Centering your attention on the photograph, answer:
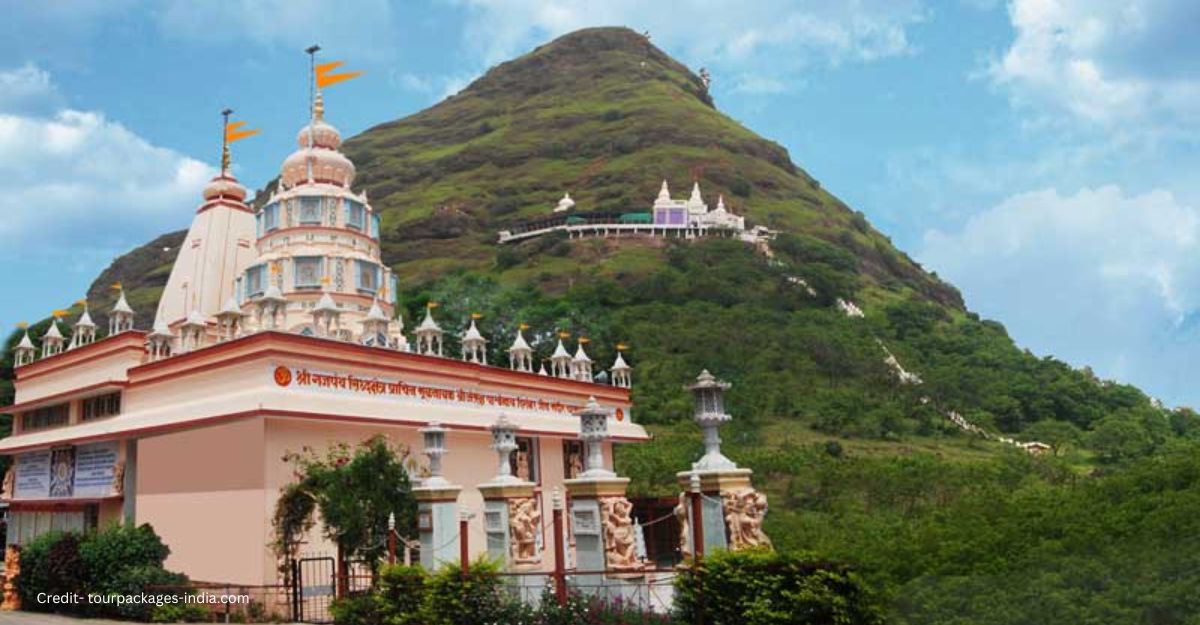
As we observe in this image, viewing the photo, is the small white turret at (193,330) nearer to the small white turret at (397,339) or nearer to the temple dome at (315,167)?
the small white turret at (397,339)

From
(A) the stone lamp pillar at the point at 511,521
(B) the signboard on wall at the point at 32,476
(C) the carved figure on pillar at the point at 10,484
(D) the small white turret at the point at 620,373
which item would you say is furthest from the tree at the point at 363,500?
(D) the small white turret at the point at 620,373

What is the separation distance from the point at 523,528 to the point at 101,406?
16.7 metres

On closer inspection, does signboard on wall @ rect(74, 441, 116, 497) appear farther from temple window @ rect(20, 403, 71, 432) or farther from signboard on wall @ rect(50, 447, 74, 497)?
temple window @ rect(20, 403, 71, 432)

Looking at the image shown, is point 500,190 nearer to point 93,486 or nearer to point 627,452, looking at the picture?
point 627,452

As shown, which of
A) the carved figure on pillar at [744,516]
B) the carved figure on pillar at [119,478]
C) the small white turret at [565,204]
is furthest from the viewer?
the small white turret at [565,204]

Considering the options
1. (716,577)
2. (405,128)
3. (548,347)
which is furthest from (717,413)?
(405,128)

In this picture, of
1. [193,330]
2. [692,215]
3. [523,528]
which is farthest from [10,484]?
[692,215]

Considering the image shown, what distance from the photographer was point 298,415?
2144 cm

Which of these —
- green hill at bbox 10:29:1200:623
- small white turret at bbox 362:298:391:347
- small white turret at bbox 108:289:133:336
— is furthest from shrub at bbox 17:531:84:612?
green hill at bbox 10:29:1200:623

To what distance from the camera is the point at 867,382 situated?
61.2 m

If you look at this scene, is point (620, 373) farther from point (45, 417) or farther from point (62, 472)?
point (45, 417)

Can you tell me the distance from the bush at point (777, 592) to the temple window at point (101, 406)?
2008cm

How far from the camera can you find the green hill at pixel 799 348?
594 inches

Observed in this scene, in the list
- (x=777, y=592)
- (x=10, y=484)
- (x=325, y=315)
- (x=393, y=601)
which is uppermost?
(x=325, y=315)
